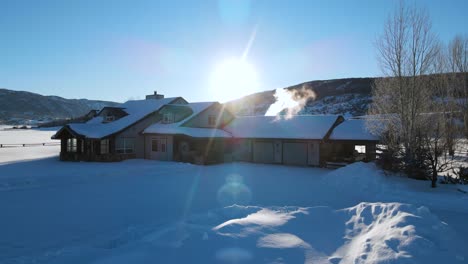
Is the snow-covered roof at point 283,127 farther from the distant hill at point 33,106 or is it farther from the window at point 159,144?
the distant hill at point 33,106

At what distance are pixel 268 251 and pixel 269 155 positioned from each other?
21042mm

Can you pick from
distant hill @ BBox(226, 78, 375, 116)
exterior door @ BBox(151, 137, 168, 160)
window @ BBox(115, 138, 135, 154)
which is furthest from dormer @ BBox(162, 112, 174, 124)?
distant hill @ BBox(226, 78, 375, 116)

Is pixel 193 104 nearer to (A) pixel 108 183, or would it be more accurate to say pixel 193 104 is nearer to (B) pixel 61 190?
(A) pixel 108 183

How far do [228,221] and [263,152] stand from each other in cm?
1931

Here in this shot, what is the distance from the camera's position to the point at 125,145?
27.3 m

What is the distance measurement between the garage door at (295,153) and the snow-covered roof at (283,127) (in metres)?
0.90

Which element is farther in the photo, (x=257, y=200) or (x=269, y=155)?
(x=269, y=155)

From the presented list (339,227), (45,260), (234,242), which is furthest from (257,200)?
(45,260)

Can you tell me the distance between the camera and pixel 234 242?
6.93 m

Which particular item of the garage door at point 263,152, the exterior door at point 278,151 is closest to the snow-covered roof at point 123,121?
the garage door at point 263,152

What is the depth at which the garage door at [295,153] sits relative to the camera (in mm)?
25922

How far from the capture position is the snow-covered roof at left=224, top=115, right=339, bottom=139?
2591 centimetres

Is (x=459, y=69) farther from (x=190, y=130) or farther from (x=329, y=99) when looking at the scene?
(x=329, y=99)

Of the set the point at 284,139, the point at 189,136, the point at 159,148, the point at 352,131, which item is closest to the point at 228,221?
the point at 189,136
